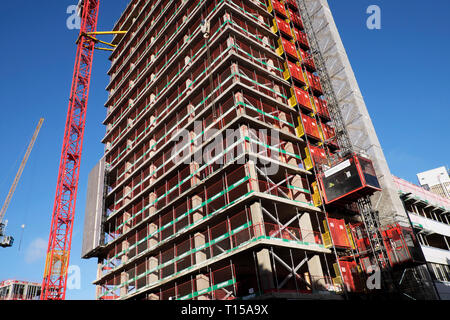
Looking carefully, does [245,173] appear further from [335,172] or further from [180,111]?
[180,111]

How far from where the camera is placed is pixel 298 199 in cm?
3406

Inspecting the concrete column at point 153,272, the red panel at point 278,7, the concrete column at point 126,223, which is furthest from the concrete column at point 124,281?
the red panel at point 278,7

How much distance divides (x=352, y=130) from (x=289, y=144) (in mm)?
10430

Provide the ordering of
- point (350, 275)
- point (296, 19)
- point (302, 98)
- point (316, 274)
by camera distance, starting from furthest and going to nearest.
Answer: point (296, 19)
point (302, 98)
point (350, 275)
point (316, 274)

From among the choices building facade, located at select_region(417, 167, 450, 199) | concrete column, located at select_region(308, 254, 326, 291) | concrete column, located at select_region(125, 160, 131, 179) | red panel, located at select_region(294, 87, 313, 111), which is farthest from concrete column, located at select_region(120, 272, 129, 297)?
building facade, located at select_region(417, 167, 450, 199)

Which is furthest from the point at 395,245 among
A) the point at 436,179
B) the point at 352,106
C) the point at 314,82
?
the point at 436,179

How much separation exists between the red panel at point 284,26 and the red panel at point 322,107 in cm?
1033

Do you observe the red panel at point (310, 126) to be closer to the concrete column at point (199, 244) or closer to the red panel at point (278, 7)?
the concrete column at point (199, 244)

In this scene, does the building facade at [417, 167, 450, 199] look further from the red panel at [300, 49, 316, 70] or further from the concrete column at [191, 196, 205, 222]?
the concrete column at [191, 196, 205, 222]

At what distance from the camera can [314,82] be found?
151 feet

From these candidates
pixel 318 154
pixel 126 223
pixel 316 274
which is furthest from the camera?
pixel 126 223

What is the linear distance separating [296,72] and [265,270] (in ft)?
86.4

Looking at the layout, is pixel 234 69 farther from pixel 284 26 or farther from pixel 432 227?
pixel 432 227
